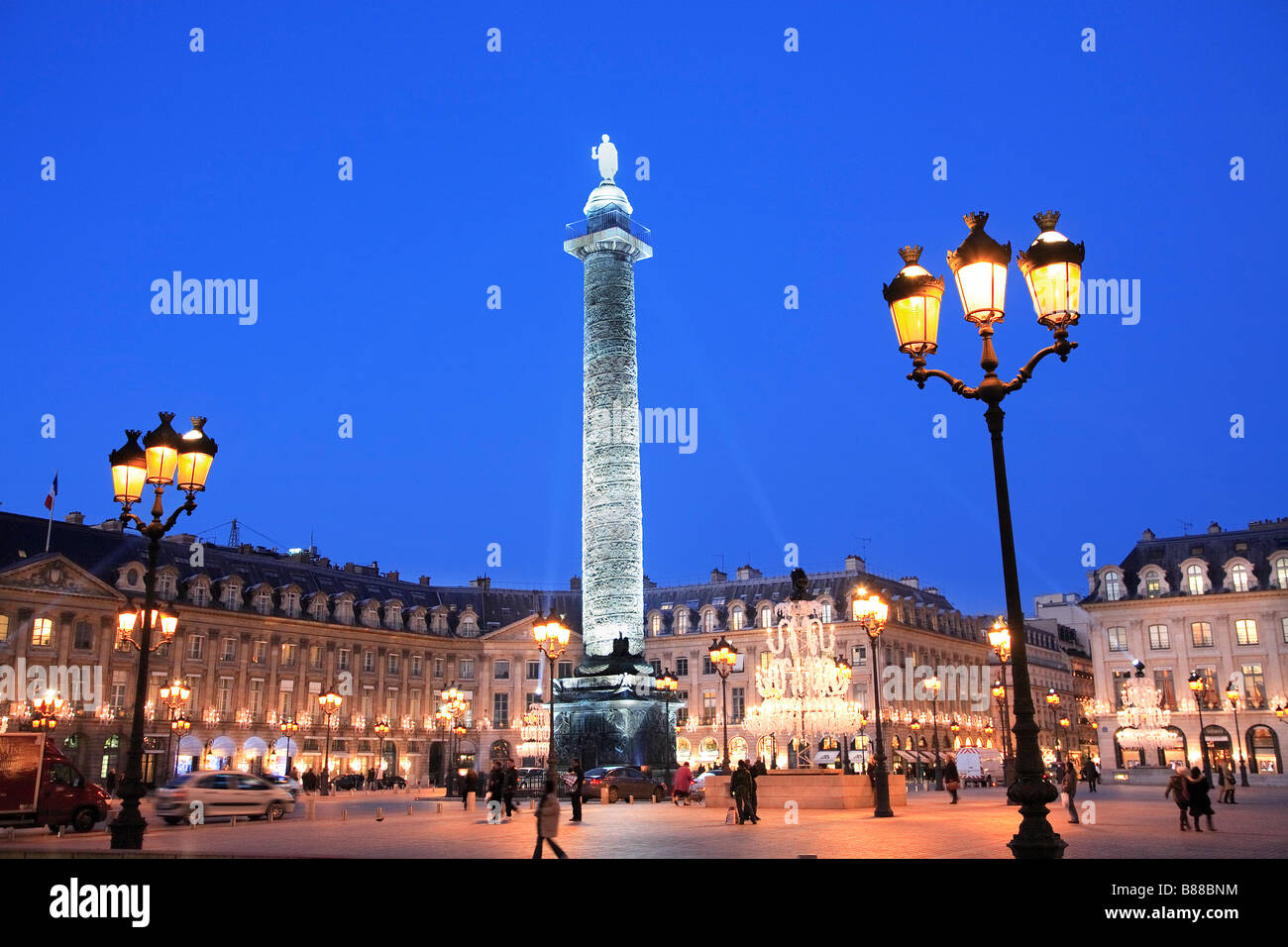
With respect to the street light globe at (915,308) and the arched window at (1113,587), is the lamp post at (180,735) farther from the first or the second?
the street light globe at (915,308)

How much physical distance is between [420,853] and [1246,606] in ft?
162

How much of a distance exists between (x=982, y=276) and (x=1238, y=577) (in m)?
51.0

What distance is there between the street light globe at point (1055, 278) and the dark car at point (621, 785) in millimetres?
25509

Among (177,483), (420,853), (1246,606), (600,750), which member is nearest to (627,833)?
(420,853)

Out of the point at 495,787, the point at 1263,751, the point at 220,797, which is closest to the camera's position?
the point at 495,787

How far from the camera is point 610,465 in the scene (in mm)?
41781

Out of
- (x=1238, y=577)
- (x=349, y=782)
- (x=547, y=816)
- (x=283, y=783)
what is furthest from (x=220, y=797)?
(x=1238, y=577)

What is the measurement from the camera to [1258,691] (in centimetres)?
5078

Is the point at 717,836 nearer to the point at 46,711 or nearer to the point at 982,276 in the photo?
the point at 982,276

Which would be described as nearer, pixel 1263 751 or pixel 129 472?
pixel 129 472

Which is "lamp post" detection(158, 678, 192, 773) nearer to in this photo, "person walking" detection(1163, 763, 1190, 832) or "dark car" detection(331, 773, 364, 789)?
"dark car" detection(331, 773, 364, 789)

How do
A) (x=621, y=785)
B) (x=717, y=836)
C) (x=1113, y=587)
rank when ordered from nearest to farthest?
(x=717, y=836)
(x=621, y=785)
(x=1113, y=587)

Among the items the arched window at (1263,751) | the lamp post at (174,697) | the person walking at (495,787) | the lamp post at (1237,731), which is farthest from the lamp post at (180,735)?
the arched window at (1263,751)
